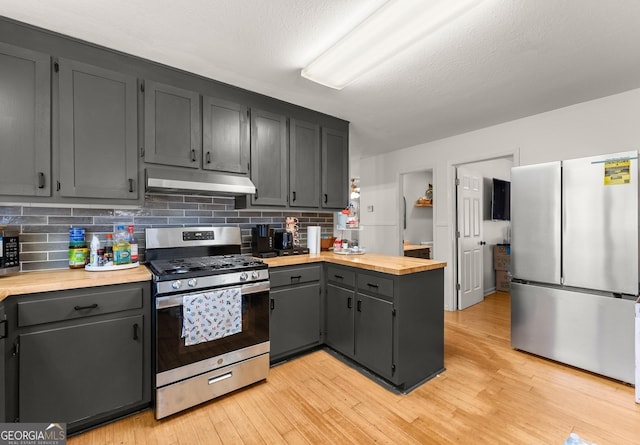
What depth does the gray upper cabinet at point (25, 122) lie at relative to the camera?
1719 millimetres

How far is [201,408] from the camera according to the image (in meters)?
1.98

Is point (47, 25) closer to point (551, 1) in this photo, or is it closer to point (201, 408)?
point (201, 408)

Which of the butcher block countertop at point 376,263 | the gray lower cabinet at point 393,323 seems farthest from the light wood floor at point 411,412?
the butcher block countertop at point 376,263

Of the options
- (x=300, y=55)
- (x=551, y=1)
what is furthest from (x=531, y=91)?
Result: (x=300, y=55)

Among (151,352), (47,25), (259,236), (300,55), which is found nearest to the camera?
(47,25)

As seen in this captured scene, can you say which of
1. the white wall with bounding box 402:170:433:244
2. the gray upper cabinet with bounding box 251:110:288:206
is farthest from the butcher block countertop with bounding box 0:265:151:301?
the white wall with bounding box 402:170:433:244

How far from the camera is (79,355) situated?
1670 mm

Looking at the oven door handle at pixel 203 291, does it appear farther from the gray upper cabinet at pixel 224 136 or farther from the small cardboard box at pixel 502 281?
the small cardboard box at pixel 502 281

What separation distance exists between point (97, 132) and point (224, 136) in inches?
35.1

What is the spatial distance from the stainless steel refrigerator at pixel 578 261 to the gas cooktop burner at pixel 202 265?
98.0 inches

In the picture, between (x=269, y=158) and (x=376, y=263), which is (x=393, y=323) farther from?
(x=269, y=158)

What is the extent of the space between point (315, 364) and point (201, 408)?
3.15 feet

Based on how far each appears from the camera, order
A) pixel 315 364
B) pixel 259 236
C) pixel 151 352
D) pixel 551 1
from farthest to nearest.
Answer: pixel 259 236 → pixel 315 364 → pixel 151 352 → pixel 551 1

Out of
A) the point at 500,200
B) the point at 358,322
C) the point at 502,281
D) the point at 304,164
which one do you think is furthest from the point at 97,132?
the point at 502,281
